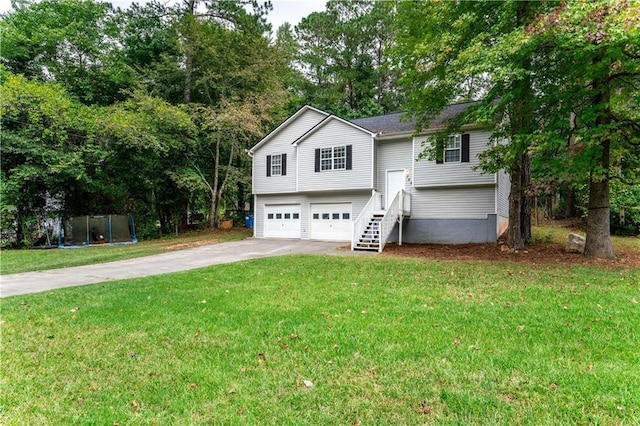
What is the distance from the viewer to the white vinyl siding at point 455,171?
551 inches

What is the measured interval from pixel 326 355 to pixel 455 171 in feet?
41.6

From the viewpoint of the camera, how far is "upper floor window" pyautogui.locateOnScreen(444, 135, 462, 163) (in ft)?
47.3

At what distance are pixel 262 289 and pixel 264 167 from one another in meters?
13.5

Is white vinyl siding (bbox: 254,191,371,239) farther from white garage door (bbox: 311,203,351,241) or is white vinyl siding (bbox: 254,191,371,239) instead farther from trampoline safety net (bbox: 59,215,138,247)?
trampoline safety net (bbox: 59,215,138,247)

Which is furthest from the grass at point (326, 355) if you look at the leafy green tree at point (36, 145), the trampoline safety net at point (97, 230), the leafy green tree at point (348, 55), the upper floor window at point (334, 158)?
the leafy green tree at point (348, 55)

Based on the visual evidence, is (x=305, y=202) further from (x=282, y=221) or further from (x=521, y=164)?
(x=521, y=164)

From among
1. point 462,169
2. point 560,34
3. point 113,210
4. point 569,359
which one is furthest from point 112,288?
point 113,210

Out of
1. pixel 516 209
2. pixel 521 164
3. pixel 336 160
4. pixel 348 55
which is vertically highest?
pixel 348 55

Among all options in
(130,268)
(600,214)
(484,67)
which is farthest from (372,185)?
(130,268)

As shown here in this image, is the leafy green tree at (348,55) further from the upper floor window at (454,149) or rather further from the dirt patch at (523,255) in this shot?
the dirt patch at (523,255)

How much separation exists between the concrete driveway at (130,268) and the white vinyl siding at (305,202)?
367cm

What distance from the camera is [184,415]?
2.57 m

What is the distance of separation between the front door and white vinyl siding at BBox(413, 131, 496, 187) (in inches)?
27.9

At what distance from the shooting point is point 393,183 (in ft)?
52.9
